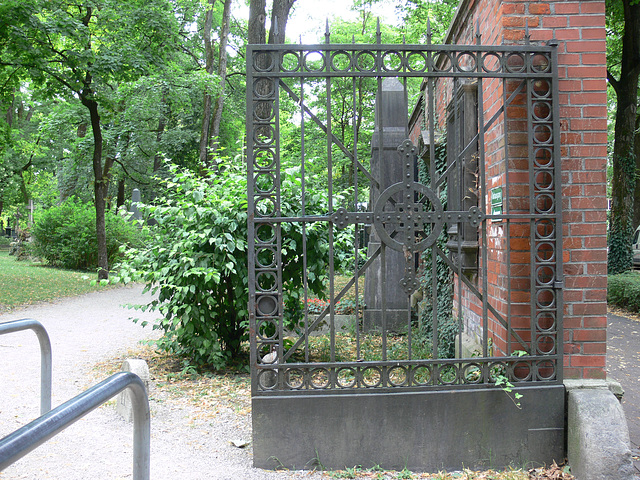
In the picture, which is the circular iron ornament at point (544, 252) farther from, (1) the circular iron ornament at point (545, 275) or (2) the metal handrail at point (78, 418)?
(2) the metal handrail at point (78, 418)

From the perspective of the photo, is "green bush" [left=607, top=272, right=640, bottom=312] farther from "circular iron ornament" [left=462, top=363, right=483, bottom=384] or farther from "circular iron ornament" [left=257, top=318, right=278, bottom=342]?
"circular iron ornament" [left=257, top=318, right=278, bottom=342]

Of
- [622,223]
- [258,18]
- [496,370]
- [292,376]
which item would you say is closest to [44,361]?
[292,376]

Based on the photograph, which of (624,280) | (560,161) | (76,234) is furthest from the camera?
(76,234)

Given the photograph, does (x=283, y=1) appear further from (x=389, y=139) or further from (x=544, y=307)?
(x=544, y=307)

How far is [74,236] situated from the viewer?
19.3 m

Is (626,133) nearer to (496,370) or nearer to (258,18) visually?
(258,18)

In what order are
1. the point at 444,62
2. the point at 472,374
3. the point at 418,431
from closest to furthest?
the point at 418,431, the point at 472,374, the point at 444,62

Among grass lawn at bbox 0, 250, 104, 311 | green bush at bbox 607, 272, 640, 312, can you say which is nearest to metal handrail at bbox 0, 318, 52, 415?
grass lawn at bbox 0, 250, 104, 311

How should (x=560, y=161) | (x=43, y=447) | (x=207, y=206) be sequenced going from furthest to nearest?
(x=207, y=206)
(x=43, y=447)
(x=560, y=161)

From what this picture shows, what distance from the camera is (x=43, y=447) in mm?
3889

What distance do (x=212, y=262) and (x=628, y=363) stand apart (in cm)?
596

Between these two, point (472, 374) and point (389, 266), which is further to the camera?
point (389, 266)

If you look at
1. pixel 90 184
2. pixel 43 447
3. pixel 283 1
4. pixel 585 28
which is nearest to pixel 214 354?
pixel 43 447

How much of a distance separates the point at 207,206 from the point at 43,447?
2.73 m
